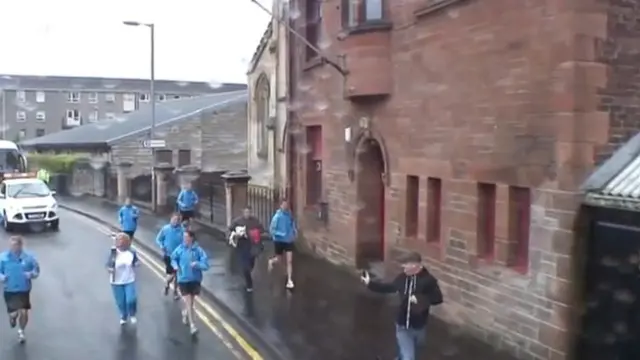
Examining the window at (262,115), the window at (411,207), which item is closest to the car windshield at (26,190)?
the window at (262,115)

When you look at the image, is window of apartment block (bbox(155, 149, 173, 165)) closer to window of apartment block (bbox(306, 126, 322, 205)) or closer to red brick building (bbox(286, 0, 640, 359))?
window of apartment block (bbox(306, 126, 322, 205))

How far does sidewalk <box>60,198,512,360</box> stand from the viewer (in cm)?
1141

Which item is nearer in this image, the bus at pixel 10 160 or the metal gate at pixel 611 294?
the metal gate at pixel 611 294

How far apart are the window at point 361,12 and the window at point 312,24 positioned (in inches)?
120

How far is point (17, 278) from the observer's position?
12.3 m

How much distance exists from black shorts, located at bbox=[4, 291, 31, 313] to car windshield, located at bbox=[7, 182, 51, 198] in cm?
1719

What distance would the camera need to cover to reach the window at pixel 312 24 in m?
20.5

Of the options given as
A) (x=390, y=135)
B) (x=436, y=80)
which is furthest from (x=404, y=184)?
(x=436, y=80)

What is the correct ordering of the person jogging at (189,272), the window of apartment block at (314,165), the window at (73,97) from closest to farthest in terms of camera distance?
the person jogging at (189,272), the window of apartment block at (314,165), the window at (73,97)

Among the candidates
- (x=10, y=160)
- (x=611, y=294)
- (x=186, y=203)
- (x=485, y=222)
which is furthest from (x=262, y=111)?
(x=611, y=294)

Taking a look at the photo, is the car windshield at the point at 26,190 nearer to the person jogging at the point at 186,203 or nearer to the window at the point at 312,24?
the person jogging at the point at 186,203

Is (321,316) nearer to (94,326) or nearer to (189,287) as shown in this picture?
(189,287)

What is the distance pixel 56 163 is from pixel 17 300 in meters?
37.9

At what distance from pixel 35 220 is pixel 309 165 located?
38.7ft
